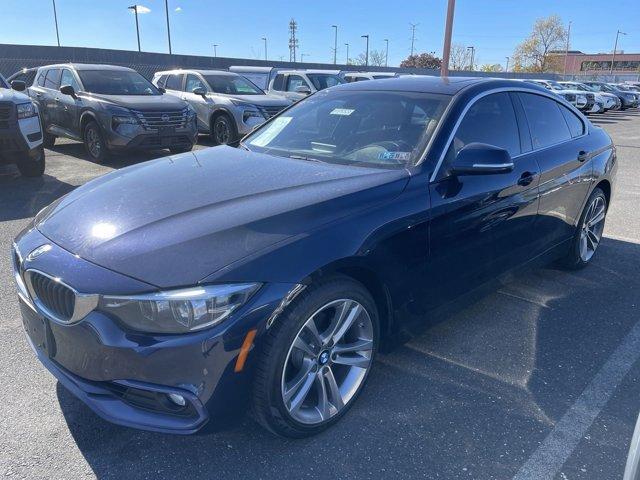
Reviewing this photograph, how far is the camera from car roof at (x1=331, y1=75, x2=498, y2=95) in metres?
3.42

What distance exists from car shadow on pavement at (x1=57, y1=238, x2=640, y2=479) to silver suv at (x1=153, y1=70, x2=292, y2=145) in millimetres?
7822

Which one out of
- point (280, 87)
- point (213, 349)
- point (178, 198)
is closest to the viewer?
point (213, 349)

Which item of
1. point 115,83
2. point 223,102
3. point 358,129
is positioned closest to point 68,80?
point 115,83

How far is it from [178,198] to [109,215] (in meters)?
0.34

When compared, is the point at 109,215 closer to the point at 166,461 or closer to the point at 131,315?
the point at 131,315

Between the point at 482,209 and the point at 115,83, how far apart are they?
8.69 metres

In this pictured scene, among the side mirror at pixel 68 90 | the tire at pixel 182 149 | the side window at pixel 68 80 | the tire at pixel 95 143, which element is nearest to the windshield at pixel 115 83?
the side window at pixel 68 80

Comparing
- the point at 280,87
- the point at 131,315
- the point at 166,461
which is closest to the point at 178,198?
the point at 131,315

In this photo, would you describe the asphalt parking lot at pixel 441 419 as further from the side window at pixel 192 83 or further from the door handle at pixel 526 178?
the side window at pixel 192 83

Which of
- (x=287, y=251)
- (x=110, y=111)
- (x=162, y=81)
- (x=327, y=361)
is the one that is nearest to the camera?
(x=287, y=251)

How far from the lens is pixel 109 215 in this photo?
254cm

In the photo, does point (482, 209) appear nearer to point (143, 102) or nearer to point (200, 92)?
point (143, 102)

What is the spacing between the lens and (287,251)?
2225 millimetres

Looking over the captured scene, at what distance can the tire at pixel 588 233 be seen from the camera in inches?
179
